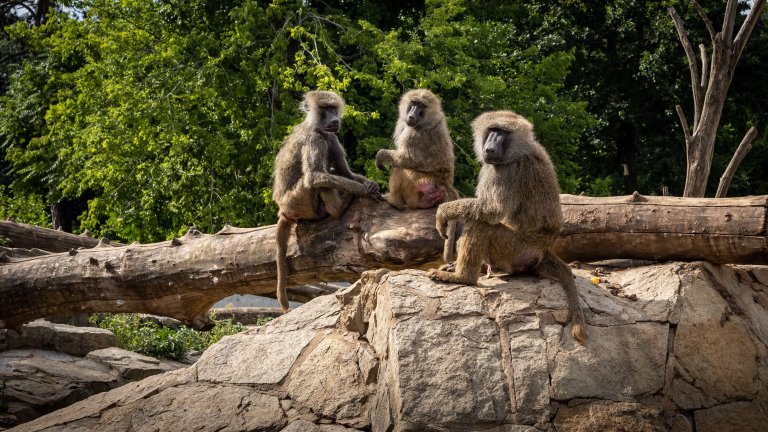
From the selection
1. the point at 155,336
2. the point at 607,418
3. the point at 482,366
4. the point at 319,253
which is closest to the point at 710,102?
the point at 319,253

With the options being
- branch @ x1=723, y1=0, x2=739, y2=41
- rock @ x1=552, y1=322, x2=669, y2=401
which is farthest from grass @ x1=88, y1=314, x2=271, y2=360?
branch @ x1=723, y1=0, x2=739, y2=41

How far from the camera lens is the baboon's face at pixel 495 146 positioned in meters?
6.48

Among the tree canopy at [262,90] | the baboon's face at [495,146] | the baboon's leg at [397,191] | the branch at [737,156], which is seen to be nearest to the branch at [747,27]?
the branch at [737,156]

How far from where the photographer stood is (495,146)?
255 inches

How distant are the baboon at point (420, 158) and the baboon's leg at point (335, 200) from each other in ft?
1.29

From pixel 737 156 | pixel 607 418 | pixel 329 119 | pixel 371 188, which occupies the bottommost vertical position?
pixel 607 418

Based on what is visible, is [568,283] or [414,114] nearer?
[568,283]

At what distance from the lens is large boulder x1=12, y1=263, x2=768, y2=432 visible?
6.02 meters

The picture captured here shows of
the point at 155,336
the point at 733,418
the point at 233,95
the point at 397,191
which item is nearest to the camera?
the point at 733,418

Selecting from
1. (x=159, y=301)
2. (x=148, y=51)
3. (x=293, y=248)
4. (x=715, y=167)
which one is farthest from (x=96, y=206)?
(x=715, y=167)

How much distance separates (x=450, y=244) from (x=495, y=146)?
3.26 ft

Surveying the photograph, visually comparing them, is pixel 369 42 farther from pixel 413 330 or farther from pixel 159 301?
pixel 413 330

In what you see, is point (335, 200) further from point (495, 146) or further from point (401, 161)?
point (495, 146)

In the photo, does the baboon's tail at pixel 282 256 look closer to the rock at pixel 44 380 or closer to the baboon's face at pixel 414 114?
the baboon's face at pixel 414 114
